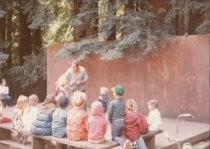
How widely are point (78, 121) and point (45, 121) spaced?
2.27 ft

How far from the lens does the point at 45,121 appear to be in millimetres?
6898

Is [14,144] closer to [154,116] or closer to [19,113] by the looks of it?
[19,113]

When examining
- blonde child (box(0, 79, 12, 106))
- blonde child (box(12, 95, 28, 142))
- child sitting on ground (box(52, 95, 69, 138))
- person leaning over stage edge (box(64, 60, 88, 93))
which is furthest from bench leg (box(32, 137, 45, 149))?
blonde child (box(0, 79, 12, 106))

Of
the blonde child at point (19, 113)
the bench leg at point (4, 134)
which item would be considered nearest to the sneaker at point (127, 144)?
the blonde child at point (19, 113)

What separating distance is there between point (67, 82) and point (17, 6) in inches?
327

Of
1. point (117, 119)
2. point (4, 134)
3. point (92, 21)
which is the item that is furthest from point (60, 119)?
point (92, 21)

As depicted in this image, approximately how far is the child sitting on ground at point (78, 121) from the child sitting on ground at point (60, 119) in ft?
0.67

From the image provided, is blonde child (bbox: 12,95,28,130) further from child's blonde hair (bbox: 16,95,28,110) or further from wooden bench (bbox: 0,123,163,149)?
wooden bench (bbox: 0,123,163,149)

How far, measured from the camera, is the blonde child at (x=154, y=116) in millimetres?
6799

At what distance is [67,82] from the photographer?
9289 mm

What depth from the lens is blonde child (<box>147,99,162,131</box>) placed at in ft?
22.3

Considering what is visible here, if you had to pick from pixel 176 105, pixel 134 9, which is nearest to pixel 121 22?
pixel 134 9

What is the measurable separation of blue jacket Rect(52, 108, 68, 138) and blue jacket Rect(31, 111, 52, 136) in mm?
153

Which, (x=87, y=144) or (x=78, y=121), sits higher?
(x=78, y=121)
